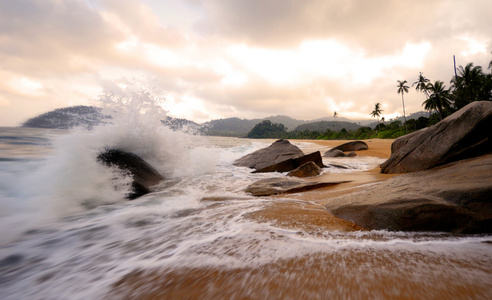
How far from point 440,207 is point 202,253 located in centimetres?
253

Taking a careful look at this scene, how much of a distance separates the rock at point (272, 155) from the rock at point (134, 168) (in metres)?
4.55

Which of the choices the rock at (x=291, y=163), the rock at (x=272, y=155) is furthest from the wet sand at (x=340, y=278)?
the rock at (x=272, y=155)

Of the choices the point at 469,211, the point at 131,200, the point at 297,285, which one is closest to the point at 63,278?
the point at 297,285

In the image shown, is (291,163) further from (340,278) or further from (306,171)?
(340,278)

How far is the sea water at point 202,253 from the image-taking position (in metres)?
1.46

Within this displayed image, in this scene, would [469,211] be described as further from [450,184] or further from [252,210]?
[252,210]

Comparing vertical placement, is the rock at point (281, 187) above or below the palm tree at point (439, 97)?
below

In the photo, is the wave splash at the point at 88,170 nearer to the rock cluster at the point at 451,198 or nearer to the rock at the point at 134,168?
the rock at the point at 134,168

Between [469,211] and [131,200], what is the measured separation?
557 centimetres

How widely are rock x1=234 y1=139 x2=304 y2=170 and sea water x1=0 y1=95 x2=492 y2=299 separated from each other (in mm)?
4788

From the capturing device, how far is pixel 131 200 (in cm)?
472

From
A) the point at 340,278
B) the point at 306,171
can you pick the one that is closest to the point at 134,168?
the point at 306,171

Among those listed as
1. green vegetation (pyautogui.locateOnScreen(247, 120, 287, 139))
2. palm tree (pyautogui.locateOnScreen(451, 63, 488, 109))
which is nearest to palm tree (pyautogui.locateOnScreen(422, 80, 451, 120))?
palm tree (pyautogui.locateOnScreen(451, 63, 488, 109))

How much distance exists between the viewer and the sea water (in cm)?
146
